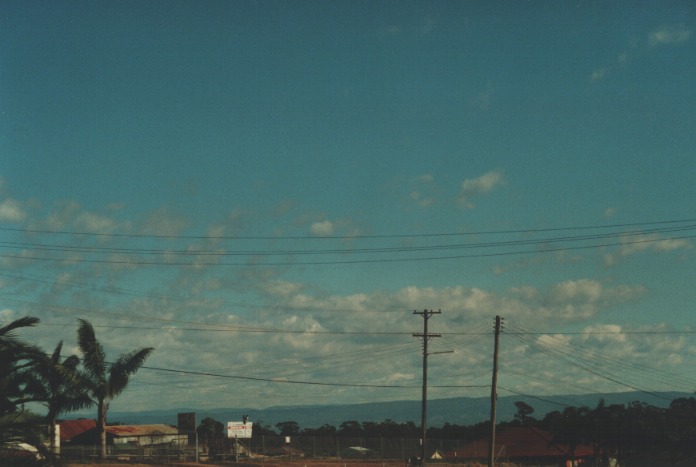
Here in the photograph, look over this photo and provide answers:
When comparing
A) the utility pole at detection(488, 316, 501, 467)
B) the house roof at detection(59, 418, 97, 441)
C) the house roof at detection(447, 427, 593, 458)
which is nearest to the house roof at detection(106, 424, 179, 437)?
the house roof at detection(59, 418, 97, 441)

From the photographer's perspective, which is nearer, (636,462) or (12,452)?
(12,452)

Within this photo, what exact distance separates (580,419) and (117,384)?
2004 inches

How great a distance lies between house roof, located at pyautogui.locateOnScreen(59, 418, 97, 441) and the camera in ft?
261

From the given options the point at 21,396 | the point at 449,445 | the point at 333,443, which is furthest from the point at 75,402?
Answer: the point at 449,445

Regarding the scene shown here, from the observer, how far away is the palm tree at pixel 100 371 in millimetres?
53344

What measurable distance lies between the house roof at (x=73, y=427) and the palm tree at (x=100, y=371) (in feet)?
87.5

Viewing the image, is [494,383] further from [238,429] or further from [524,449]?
[524,449]

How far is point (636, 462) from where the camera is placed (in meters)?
81.8

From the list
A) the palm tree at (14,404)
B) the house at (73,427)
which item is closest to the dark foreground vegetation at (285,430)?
the palm tree at (14,404)

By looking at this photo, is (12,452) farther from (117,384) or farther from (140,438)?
(140,438)

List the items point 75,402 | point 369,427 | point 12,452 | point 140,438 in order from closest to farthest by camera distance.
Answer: point 12,452 < point 75,402 < point 140,438 < point 369,427

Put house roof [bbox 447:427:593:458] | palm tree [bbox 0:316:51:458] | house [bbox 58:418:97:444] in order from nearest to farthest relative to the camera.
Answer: palm tree [bbox 0:316:51:458]
house [bbox 58:418:97:444]
house roof [bbox 447:427:593:458]


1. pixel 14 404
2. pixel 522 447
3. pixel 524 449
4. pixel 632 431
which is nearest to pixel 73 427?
pixel 522 447

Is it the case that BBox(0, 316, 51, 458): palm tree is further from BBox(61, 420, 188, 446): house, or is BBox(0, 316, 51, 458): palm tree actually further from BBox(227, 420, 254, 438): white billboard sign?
BBox(61, 420, 188, 446): house
